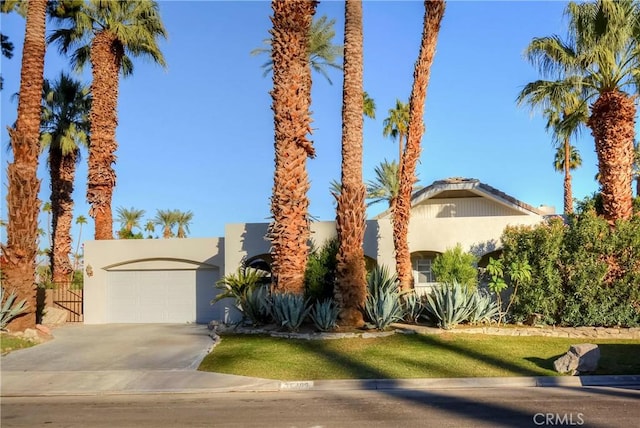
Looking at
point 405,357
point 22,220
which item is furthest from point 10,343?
point 405,357

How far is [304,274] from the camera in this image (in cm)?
1839

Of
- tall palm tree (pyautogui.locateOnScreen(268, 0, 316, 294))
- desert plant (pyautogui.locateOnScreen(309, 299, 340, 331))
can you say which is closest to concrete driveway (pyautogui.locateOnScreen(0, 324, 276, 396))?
desert plant (pyautogui.locateOnScreen(309, 299, 340, 331))

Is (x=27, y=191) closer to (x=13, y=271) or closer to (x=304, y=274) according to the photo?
(x=13, y=271)

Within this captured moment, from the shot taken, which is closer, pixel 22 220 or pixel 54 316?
pixel 22 220

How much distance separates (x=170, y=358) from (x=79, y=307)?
1167cm

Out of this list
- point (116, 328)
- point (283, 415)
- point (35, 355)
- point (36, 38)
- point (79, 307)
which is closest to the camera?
point (283, 415)

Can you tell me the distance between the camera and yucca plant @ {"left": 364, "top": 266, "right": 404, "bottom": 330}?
16922 mm

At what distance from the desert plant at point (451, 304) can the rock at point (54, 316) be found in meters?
14.8

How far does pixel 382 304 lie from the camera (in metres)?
17.0

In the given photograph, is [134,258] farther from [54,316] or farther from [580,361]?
[580,361]

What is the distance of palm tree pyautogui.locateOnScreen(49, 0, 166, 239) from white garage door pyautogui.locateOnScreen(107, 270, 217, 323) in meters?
2.85

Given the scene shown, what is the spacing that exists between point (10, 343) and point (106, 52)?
14.6 meters

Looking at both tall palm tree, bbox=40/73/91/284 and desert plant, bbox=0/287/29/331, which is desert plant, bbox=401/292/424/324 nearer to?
desert plant, bbox=0/287/29/331

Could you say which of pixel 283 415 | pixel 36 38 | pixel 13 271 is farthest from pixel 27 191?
pixel 283 415
